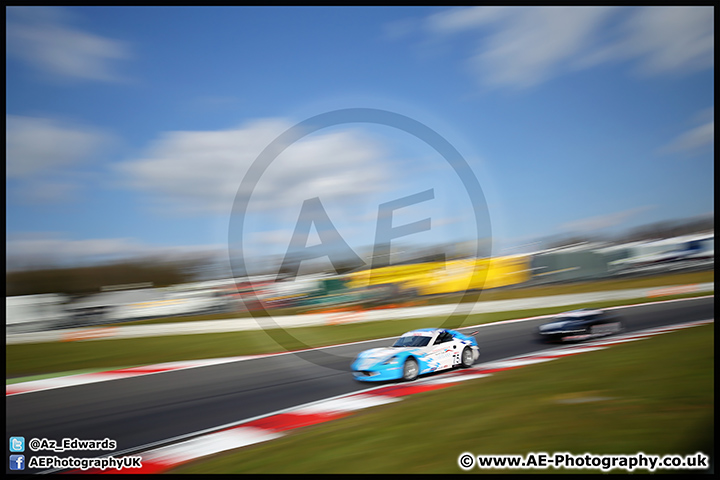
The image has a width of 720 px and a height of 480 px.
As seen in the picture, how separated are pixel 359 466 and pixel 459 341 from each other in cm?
562

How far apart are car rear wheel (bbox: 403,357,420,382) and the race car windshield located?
1.49ft

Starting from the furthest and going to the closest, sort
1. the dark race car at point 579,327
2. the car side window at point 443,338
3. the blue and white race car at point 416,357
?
the dark race car at point 579,327 → the car side window at point 443,338 → the blue and white race car at point 416,357

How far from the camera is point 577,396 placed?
19.8 ft

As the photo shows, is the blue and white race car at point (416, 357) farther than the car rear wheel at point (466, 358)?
No

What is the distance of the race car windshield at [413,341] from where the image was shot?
9297 mm

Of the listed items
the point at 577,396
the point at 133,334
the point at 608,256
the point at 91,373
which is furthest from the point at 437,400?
the point at 608,256

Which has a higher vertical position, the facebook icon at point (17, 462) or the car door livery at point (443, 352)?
the car door livery at point (443, 352)

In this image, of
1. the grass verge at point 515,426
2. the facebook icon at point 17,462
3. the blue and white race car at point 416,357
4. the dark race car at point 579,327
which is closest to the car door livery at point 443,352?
the blue and white race car at point 416,357

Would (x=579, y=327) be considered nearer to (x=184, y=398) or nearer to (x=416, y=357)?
(x=416, y=357)

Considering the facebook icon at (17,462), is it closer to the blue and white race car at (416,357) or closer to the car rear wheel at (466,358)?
the blue and white race car at (416,357)

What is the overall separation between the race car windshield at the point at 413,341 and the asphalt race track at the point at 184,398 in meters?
1.28

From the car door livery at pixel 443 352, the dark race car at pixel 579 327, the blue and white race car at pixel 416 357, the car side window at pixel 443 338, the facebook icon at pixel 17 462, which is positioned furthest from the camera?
the dark race car at pixel 579 327

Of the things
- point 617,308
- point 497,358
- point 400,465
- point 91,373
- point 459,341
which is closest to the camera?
point 400,465
